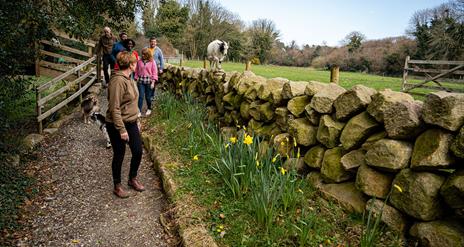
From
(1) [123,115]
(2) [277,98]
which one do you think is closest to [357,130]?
(2) [277,98]

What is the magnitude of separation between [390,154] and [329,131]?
2.56 feet

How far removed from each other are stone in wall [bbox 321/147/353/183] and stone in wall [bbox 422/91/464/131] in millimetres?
984

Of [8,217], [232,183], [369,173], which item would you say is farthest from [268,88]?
[8,217]

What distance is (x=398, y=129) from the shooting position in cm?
282

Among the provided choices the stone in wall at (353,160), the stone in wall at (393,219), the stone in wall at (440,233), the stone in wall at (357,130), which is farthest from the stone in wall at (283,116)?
the stone in wall at (440,233)

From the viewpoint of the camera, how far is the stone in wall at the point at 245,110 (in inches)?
199

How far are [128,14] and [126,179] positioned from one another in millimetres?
4082

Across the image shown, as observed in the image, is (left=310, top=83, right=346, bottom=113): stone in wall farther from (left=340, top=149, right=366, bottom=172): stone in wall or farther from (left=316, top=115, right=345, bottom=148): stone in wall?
(left=340, top=149, right=366, bottom=172): stone in wall

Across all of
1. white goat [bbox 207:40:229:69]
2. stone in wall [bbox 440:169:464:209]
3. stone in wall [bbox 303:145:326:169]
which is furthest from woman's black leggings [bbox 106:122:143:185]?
white goat [bbox 207:40:229:69]

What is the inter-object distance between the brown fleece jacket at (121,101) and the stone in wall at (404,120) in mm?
2802

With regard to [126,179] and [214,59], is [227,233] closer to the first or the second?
[126,179]

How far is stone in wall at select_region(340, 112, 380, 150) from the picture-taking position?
3.14 metres

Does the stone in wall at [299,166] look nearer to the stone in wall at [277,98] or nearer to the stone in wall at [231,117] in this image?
the stone in wall at [277,98]

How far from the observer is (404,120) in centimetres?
278
